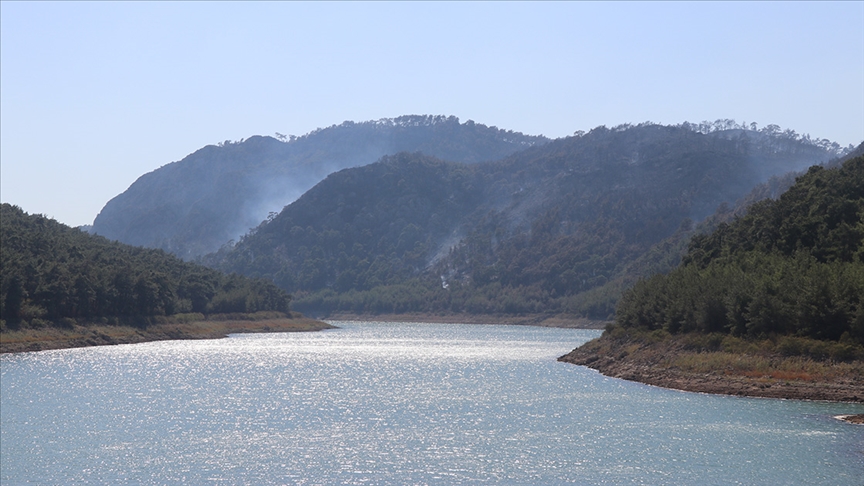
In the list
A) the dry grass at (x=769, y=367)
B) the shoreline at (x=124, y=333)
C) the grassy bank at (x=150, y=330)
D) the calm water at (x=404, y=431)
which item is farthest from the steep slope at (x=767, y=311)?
the grassy bank at (x=150, y=330)

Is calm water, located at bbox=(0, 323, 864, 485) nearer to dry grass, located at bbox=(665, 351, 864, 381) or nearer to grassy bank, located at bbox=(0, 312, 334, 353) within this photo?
dry grass, located at bbox=(665, 351, 864, 381)

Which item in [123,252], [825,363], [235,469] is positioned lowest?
[235,469]

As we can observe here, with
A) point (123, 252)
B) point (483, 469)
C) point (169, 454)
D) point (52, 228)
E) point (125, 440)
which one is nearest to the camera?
point (483, 469)

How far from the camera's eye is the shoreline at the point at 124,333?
96250 mm

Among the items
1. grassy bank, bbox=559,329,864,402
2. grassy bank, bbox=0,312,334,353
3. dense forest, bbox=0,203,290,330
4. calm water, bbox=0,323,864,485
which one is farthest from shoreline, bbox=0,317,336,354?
grassy bank, bbox=559,329,864,402

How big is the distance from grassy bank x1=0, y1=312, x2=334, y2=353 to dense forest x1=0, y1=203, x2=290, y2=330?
1.39 meters

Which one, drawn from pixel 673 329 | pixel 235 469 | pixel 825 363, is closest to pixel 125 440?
pixel 235 469

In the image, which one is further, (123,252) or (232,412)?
(123,252)

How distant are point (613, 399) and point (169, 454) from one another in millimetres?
27817

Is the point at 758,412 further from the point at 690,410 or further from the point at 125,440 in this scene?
the point at 125,440

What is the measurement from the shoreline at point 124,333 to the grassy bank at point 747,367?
203 feet

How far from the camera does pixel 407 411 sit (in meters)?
51.8

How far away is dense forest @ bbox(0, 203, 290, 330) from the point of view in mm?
104062

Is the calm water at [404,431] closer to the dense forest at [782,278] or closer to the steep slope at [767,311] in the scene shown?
the steep slope at [767,311]
